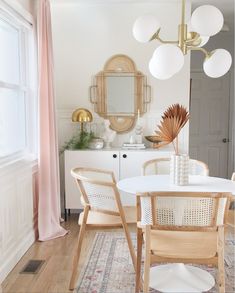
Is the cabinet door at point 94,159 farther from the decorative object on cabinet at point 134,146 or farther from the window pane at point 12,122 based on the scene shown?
the window pane at point 12,122

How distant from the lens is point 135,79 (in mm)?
4176

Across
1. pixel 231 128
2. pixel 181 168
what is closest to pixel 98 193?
pixel 181 168

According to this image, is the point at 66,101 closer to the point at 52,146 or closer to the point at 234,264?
the point at 52,146

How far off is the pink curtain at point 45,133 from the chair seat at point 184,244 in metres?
1.56

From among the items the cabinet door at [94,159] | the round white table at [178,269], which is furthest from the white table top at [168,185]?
the cabinet door at [94,159]

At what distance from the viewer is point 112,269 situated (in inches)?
107

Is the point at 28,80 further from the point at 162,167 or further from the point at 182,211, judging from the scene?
the point at 182,211

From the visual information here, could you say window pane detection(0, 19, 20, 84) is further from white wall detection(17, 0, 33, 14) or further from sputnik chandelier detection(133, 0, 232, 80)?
sputnik chandelier detection(133, 0, 232, 80)

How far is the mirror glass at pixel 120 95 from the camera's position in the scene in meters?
4.19

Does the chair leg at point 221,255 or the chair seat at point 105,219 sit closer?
the chair leg at point 221,255

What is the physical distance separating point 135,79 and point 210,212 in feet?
8.32

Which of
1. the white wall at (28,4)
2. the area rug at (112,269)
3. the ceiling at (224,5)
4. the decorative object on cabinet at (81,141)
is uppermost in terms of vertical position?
the ceiling at (224,5)

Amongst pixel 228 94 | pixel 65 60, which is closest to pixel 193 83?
pixel 228 94

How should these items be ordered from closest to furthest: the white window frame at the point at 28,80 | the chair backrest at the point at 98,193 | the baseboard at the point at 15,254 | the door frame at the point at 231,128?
the chair backrest at the point at 98,193
the baseboard at the point at 15,254
the white window frame at the point at 28,80
the door frame at the point at 231,128
